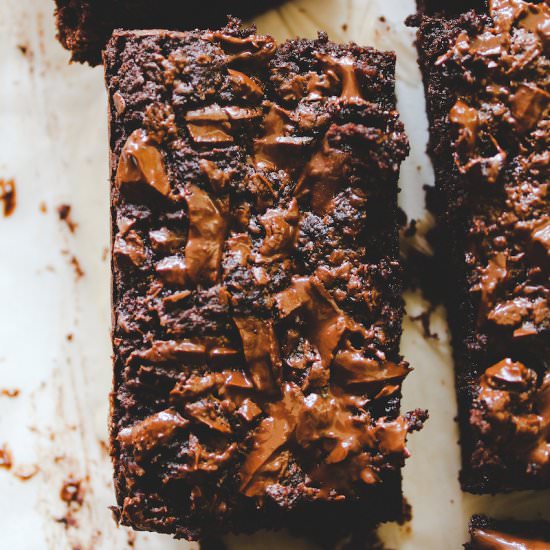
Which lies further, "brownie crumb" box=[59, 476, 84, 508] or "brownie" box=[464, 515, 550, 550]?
"brownie crumb" box=[59, 476, 84, 508]

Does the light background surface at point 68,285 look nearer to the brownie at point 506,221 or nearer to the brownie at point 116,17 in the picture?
the brownie at point 116,17

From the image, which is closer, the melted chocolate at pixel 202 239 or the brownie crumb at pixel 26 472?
the melted chocolate at pixel 202 239

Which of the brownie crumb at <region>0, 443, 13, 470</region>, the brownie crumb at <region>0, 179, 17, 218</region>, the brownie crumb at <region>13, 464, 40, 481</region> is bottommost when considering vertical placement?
the brownie crumb at <region>13, 464, 40, 481</region>

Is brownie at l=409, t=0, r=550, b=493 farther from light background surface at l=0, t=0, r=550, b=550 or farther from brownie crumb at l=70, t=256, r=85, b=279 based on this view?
brownie crumb at l=70, t=256, r=85, b=279

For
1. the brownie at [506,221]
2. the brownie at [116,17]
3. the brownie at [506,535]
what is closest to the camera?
the brownie at [506,221]

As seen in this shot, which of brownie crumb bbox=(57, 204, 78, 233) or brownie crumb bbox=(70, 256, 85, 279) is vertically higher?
brownie crumb bbox=(57, 204, 78, 233)

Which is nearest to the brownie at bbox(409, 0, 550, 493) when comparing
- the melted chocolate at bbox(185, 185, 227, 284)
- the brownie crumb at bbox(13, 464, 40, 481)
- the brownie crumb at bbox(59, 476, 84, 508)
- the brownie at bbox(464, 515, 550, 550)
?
the brownie at bbox(464, 515, 550, 550)

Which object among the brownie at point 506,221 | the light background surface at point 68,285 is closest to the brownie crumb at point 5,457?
the light background surface at point 68,285
